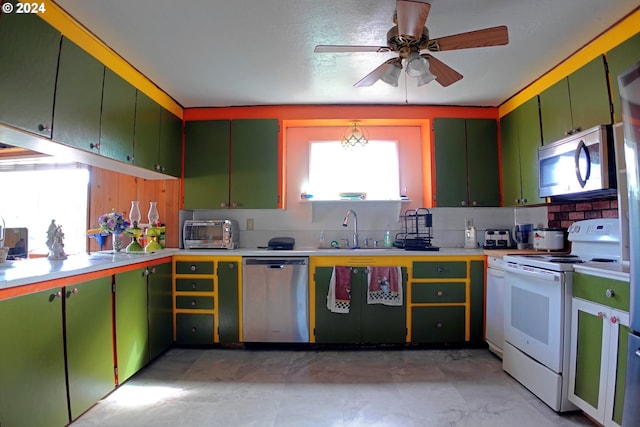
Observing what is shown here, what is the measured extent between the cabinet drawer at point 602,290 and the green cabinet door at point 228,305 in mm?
2477

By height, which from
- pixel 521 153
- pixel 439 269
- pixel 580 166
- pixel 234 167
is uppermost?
pixel 521 153

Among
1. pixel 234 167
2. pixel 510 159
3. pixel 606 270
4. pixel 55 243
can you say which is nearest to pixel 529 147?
pixel 510 159

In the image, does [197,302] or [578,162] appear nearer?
[578,162]

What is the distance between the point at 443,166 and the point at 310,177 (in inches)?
55.4

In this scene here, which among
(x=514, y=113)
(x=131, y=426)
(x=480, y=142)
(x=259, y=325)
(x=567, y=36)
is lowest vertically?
(x=131, y=426)

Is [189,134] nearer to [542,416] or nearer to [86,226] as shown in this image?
[86,226]

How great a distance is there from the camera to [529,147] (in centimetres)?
267

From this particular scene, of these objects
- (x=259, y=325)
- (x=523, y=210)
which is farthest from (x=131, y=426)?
(x=523, y=210)

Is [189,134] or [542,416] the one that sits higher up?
[189,134]

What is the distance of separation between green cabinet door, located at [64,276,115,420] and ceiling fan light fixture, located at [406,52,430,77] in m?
2.29

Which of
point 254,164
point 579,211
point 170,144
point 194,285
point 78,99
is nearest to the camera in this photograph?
point 78,99

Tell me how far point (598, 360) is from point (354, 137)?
8.75 ft

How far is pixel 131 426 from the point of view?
5.56 feet

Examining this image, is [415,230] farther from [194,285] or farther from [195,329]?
[195,329]
